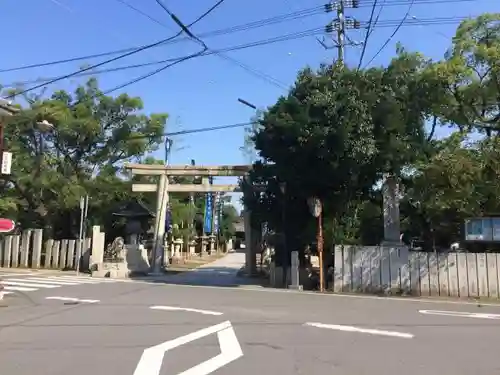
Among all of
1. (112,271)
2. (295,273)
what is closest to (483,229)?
(295,273)

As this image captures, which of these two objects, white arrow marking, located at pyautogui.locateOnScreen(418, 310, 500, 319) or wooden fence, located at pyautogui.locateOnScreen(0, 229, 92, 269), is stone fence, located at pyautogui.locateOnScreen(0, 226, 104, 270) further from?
white arrow marking, located at pyautogui.locateOnScreen(418, 310, 500, 319)

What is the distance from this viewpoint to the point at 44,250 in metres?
29.9

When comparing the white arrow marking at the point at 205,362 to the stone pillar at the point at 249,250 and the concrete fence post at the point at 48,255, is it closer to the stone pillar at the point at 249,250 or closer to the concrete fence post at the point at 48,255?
the stone pillar at the point at 249,250

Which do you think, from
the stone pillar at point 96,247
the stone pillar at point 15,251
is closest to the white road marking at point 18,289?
the stone pillar at point 96,247

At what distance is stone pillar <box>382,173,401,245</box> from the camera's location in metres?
19.6

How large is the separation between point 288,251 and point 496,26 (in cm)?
1189

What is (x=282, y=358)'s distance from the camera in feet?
24.5

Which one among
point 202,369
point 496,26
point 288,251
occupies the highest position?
point 496,26

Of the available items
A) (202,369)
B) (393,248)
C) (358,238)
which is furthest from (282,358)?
(358,238)

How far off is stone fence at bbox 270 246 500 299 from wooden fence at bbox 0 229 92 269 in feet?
51.2

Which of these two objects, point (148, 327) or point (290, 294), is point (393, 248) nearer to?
point (290, 294)

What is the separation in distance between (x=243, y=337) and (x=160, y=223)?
21526mm

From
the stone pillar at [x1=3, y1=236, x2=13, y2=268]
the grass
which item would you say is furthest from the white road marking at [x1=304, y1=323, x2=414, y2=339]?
the stone pillar at [x1=3, y1=236, x2=13, y2=268]

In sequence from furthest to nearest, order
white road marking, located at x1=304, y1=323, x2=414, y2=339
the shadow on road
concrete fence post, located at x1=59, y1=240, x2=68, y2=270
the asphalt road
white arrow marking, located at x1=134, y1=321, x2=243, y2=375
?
concrete fence post, located at x1=59, y1=240, x2=68, y2=270
the shadow on road
white road marking, located at x1=304, y1=323, x2=414, y2=339
the asphalt road
white arrow marking, located at x1=134, y1=321, x2=243, y2=375
